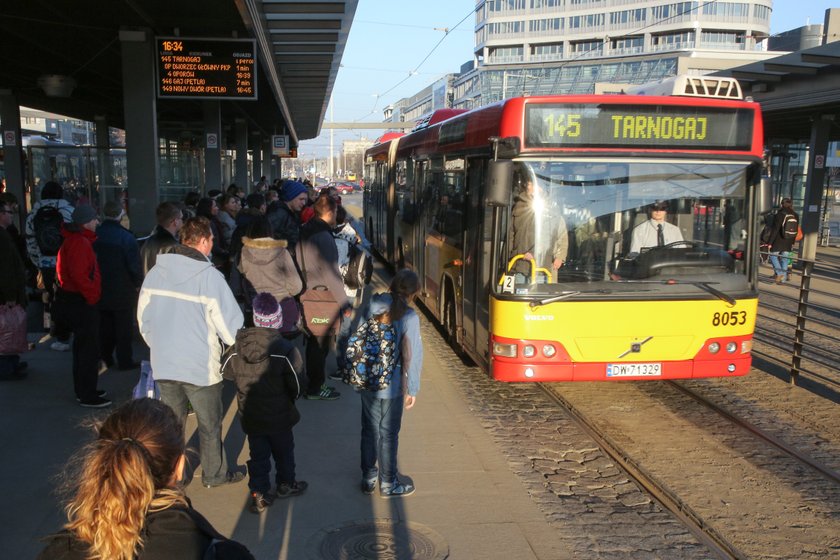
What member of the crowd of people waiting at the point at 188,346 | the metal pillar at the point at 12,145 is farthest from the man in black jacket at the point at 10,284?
the metal pillar at the point at 12,145

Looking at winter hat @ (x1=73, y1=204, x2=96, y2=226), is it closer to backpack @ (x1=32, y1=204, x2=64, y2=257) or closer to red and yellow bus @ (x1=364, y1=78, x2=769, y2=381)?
backpack @ (x1=32, y1=204, x2=64, y2=257)

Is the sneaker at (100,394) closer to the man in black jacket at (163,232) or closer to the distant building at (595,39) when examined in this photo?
the man in black jacket at (163,232)

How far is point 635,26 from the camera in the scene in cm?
10181

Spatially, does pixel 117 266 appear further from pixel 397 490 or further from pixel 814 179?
pixel 814 179

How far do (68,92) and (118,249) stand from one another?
1142 cm

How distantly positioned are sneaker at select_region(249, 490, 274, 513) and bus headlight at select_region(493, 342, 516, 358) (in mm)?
2752

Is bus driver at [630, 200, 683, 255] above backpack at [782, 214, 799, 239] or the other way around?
above

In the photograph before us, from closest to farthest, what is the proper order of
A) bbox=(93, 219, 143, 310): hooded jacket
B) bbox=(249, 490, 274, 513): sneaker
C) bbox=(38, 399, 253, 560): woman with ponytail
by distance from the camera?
bbox=(38, 399, 253, 560): woman with ponytail, bbox=(249, 490, 274, 513): sneaker, bbox=(93, 219, 143, 310): hooded jacket

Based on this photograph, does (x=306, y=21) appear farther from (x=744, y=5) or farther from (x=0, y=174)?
(x=744, y=5)

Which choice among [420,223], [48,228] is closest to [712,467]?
[420,223]

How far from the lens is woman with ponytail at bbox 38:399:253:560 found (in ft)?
6.48

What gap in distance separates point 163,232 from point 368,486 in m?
3.44

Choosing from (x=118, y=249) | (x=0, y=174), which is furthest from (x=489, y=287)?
(x=0, y=174)

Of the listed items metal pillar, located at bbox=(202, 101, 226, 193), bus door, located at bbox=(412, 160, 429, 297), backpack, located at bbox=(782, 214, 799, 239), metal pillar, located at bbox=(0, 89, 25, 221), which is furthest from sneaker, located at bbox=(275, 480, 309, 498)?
metal pillar, located at bbox=(0, 89, 25, 221)
